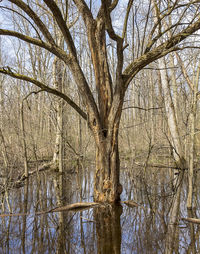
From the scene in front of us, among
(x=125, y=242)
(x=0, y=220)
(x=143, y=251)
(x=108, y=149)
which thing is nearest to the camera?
(x=143, y=251)

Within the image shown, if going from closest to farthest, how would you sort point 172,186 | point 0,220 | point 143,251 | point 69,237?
1. point 143,251
2. point 69,237
3. point 0,220
4. point 172,186

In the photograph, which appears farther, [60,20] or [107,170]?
[107,170]

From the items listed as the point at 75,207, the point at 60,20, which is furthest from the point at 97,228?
the point at 60,20

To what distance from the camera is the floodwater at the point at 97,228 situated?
299 cm

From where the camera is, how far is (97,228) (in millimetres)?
3646

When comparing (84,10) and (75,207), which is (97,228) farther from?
(84,10)

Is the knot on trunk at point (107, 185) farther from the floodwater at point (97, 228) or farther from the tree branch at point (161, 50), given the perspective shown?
the tree branch at point (161, 50)

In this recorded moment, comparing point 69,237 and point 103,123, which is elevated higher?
point 103,123

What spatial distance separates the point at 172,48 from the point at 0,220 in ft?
14.6

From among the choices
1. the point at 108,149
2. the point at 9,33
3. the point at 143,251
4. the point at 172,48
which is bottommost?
the point at 143,251

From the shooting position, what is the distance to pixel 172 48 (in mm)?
4395

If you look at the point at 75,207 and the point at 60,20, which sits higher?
the point at 60,20

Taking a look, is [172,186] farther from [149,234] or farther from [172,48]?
[172,48]

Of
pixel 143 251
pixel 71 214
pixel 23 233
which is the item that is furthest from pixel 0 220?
pixel 143 251
